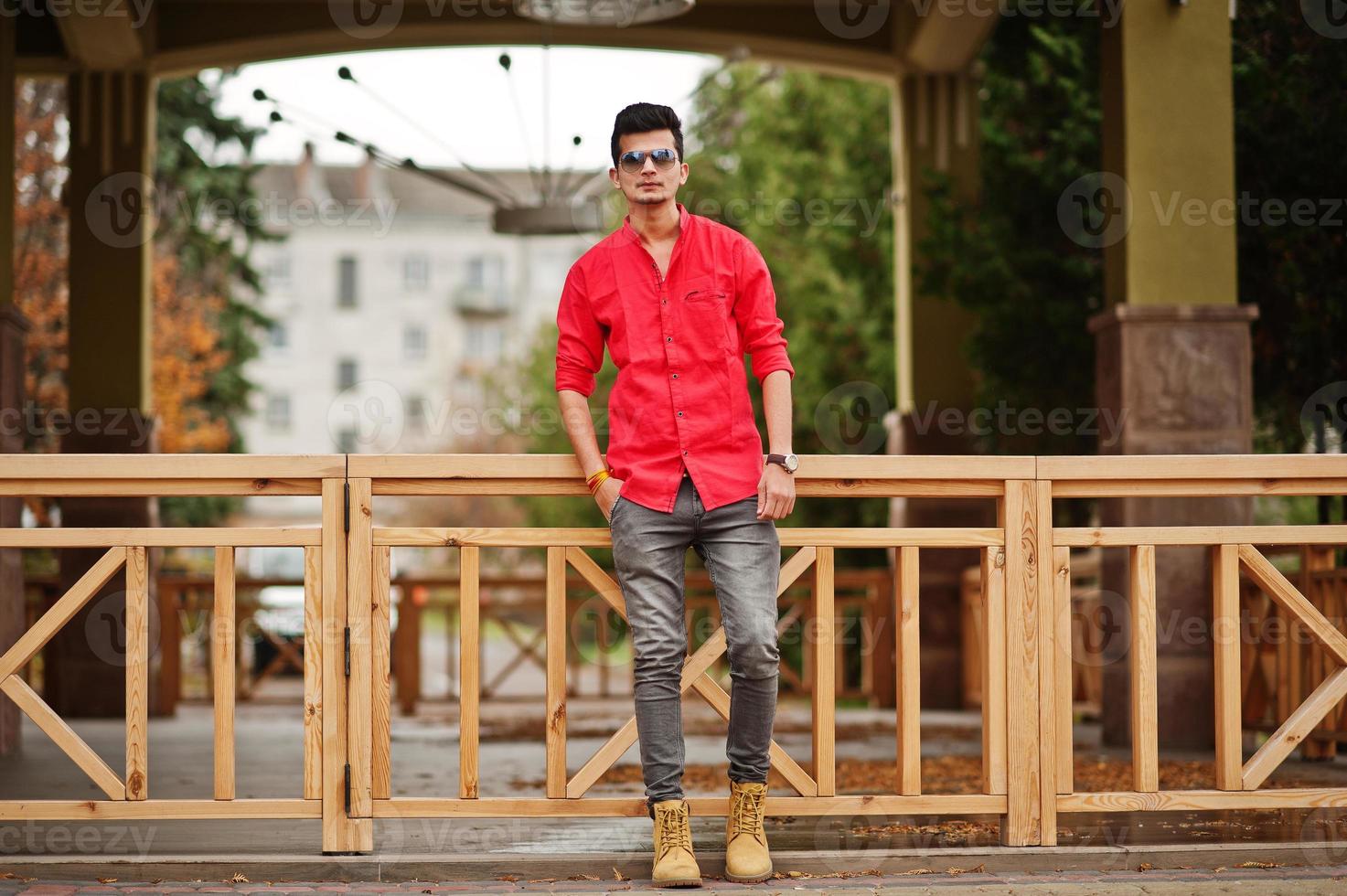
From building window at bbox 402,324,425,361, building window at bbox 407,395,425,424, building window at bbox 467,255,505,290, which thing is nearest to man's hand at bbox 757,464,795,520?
building window at bbox 407,395,425,424

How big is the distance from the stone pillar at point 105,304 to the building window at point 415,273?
144 feet

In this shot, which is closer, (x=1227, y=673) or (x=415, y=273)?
(x=1227, y=673)

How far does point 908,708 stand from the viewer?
185 inches

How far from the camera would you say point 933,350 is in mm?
11062

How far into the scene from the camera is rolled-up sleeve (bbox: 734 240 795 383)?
4.40 metres

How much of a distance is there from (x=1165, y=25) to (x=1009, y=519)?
378cm

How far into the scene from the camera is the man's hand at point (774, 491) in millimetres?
4316

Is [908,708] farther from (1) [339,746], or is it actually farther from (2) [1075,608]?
(2) [1075,608]

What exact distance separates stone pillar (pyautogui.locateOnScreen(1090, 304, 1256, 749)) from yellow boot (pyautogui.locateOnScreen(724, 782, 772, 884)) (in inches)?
144

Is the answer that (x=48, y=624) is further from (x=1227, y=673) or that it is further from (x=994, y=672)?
(x=1227, y=673)

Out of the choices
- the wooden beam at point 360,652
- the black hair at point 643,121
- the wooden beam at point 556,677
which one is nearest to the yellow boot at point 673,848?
the wooden beam at point 556,677

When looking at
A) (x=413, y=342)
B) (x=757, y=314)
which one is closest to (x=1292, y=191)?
(x=757, y=314)

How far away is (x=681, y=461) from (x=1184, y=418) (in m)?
3.94

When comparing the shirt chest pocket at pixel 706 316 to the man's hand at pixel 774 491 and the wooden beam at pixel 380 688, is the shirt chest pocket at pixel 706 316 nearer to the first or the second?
the man's hand at pixel 774 491
